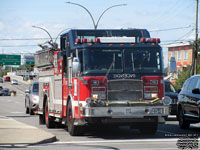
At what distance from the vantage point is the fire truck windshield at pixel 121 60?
54.6 feet

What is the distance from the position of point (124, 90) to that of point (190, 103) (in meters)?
3.82

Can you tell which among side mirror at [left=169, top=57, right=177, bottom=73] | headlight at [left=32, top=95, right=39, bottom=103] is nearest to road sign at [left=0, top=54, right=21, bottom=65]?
headlight at [left=32, top=95, right=39, bottom=103]

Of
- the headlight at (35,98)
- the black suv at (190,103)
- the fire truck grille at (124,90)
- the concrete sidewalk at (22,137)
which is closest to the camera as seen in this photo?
the concrete sidewalk at (22,137)

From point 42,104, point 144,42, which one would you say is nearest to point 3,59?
point 42,104

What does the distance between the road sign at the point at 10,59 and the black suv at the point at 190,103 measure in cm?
6846

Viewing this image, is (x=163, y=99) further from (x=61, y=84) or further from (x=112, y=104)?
(x=61, y=84)

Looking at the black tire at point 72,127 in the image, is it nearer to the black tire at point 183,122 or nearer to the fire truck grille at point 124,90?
the fire truck grille at point 124,90

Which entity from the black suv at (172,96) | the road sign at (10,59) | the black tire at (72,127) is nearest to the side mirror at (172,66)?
the black tire at (72,127)

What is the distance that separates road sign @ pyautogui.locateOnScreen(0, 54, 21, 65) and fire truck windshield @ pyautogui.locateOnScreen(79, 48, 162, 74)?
235ft

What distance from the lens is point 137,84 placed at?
16.8 meters

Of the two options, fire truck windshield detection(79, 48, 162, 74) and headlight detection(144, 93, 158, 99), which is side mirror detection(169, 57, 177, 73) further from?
headlight detection(144, 93, 158, 99)

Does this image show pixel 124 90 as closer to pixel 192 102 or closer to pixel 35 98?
pixel 192 102

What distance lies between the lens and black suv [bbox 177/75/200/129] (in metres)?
18.9

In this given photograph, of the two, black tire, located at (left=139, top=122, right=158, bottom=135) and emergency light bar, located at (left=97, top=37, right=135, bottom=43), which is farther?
black tire, located at (left=139, top=122, right=158, bottom=135)
